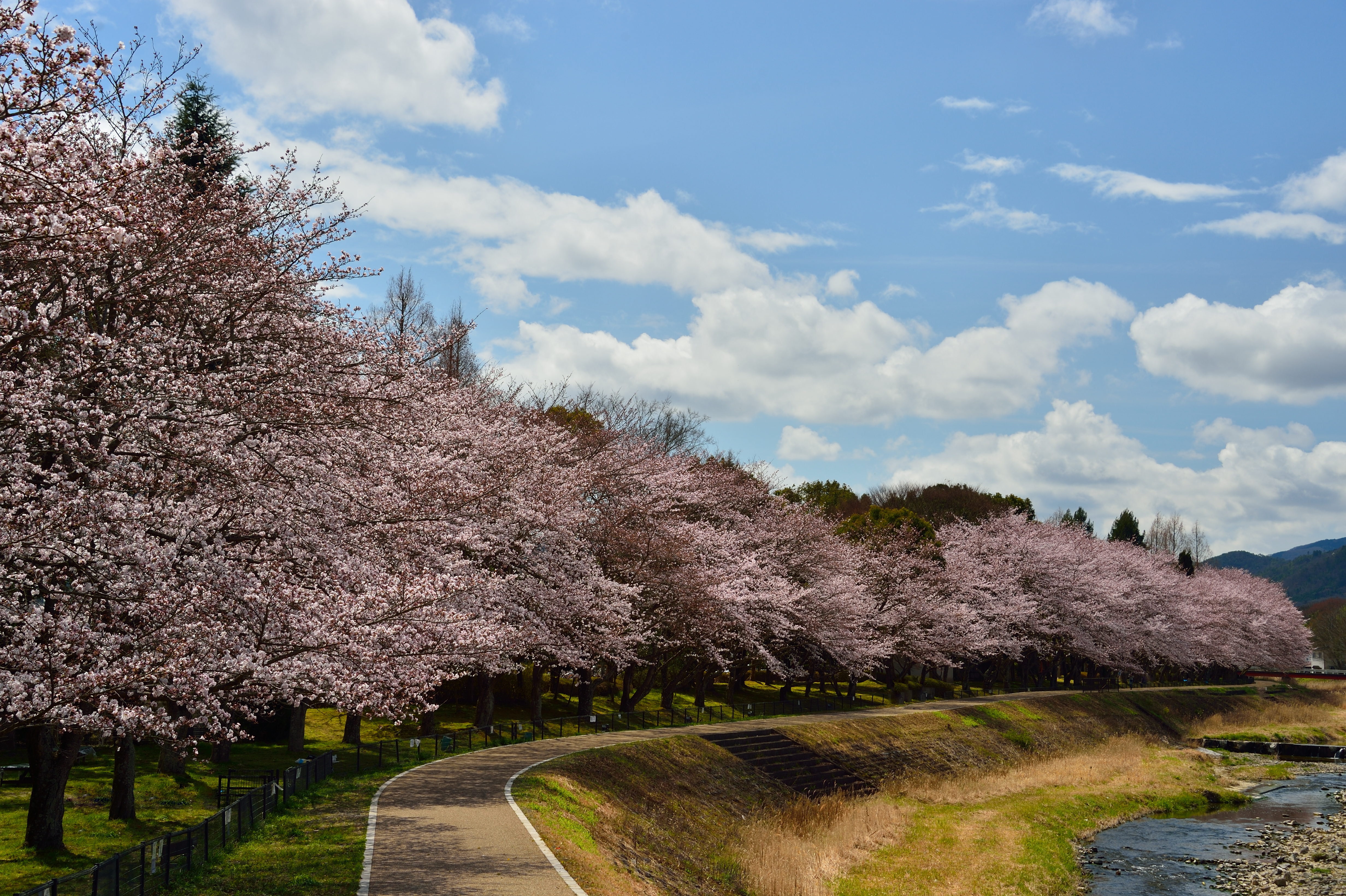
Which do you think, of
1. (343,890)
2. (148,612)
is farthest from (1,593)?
(343,890)

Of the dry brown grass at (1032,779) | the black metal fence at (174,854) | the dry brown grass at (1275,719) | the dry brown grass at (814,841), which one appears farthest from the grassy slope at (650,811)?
the dry brown grass at (1275,719)

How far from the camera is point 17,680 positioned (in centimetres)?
1066

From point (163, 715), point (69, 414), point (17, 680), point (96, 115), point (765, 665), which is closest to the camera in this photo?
point (17, 680)

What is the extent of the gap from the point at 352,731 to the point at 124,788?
11.8 metres

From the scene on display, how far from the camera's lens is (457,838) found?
18094 millimetres

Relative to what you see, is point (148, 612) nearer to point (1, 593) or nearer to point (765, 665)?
point (1, 593)

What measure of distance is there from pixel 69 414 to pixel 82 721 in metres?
4.91

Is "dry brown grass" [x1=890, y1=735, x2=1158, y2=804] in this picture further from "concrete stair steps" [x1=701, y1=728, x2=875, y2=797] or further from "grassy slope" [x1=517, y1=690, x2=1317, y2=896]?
"concrete stair steps" [x1=701, y1=728, x2=875, y2=797]

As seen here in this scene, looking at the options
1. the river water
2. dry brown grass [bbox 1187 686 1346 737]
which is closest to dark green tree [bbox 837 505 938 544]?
dry brown grass [bbox 1187 686 1346 737]

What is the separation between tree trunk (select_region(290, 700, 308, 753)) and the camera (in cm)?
2809

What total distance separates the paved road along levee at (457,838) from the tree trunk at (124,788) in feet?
16.9

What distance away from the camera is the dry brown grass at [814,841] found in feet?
79.8

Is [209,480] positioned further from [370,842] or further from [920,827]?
[920,827]

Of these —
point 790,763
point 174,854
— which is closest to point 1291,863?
point 790,763
